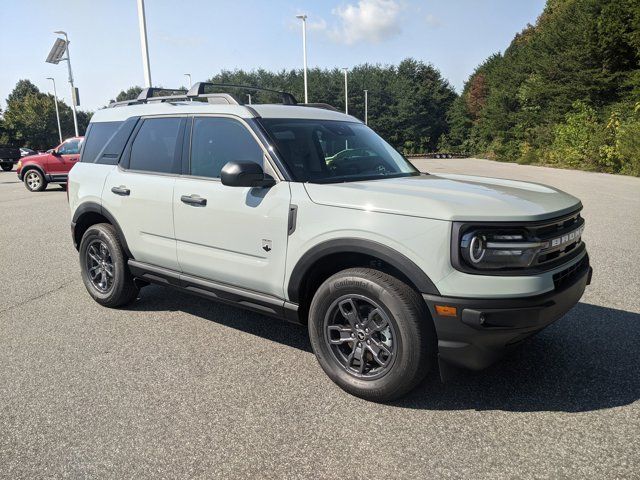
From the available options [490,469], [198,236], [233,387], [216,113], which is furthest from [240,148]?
[490,469]

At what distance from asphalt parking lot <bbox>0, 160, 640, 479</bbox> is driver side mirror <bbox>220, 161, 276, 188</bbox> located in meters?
1.32

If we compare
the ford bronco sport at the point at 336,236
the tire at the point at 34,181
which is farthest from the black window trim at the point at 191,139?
the tire at the point at 34,181

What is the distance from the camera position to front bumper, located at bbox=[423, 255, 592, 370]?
8.71 feet

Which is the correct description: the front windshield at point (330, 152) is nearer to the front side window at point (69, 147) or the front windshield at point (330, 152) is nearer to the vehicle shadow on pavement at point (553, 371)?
the vehicle shadow on pavement at point (553, 371)

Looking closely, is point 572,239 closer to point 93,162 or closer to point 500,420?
point 500,420

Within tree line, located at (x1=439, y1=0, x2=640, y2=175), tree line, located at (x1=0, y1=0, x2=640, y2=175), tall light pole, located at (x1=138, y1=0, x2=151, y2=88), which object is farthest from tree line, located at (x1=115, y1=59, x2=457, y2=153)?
tall light pole, located at (x1=138, y1=0, x2=151, y2=88)

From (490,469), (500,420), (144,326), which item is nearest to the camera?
(490,469)

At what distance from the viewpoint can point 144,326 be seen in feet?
14.5

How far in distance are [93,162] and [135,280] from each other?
1.30m

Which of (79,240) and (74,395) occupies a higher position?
(79,240)

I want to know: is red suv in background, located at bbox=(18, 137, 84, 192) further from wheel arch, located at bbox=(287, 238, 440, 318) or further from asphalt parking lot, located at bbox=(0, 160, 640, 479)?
wheel arch, located at bbox=(287, 238, 440, 318)

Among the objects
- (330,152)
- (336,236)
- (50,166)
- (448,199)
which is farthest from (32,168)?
(448,199)

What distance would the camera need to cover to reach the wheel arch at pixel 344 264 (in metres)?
A: 2.81

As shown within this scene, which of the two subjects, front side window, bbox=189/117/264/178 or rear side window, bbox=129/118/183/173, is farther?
rear side window, bbox=129/118/183/173
